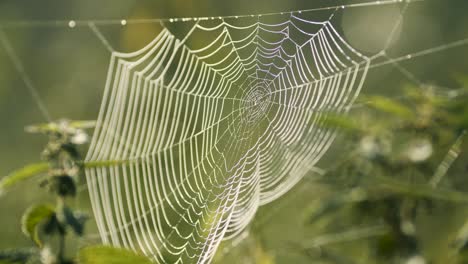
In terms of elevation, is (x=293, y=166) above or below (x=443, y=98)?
below

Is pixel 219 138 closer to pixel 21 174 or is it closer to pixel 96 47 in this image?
pixel 96 47

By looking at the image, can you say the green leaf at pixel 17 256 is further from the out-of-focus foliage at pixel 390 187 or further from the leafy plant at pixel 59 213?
the out-of-focus foliage at pixel 390 187

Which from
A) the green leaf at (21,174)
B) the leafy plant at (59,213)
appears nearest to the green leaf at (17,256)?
the leafy plant at (59,213)

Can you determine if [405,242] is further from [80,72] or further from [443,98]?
[80,72]

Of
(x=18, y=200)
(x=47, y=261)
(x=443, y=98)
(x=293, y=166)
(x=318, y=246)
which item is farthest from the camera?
(x=18, y=200)

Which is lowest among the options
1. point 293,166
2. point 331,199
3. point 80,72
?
point 293,166

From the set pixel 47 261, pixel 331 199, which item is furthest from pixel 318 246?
pixel 47 261

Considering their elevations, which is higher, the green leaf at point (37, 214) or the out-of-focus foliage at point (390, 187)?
the green leaf at point (37, 214)
